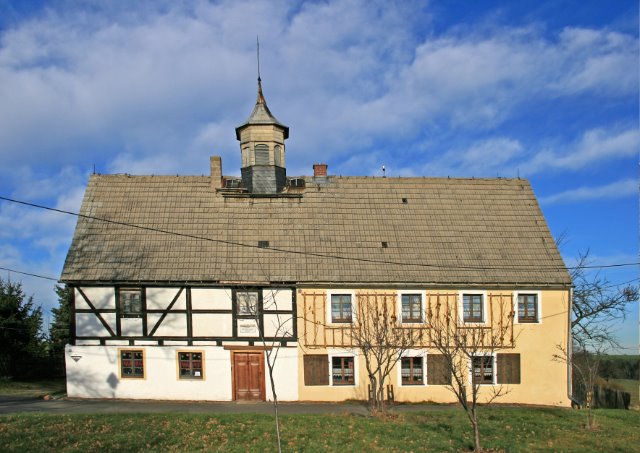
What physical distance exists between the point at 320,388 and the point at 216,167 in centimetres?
1078

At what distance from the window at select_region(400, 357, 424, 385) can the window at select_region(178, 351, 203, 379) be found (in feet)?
25.1

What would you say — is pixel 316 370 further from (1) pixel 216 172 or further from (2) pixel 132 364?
(1) pixel 216 172

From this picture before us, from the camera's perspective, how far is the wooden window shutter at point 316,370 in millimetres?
19062

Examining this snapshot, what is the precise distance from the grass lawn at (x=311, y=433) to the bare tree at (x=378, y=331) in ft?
7.91

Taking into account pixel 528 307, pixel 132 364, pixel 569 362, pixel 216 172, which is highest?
pixel 216 172

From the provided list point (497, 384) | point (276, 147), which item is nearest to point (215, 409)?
point (497, 384)

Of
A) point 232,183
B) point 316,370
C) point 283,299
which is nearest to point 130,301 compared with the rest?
point 283,299

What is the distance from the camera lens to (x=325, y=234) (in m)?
21.3

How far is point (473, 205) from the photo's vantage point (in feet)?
75.4

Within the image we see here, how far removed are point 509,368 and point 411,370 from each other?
3792 mm

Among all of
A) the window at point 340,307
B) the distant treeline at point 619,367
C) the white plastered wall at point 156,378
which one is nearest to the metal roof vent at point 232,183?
the window at point 340,307

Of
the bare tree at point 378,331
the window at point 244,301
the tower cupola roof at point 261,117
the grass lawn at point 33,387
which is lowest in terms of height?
the grass lawn at point 33,387

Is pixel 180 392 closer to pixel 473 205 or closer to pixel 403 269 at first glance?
pixel 403 269

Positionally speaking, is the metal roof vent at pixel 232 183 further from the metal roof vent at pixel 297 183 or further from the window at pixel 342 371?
the window at pixel 342 371
